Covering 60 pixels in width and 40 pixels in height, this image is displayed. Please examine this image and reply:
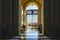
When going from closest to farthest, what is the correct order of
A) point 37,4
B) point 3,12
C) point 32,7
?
point 3,12
point 37,4
point 32,7

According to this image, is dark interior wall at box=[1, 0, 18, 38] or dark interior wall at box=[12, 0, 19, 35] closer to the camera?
dark interior wall at box=[1, 0, 18, 38]

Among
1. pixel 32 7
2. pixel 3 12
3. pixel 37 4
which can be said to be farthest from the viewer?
pixel 32 7

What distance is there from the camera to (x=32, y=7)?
Answer: 34438 millimetres
